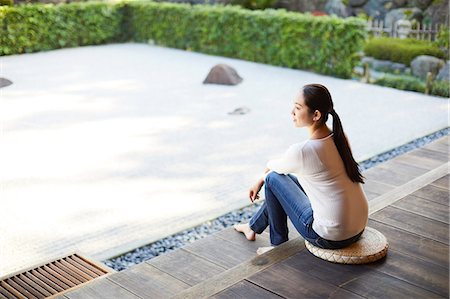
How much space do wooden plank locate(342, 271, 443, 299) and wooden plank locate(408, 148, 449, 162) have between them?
206 centimetres

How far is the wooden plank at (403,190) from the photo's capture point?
3223mm

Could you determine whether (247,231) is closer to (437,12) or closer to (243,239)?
(243,239)

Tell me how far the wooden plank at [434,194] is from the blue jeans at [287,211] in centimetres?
81

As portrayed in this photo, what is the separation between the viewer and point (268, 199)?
2.77 m

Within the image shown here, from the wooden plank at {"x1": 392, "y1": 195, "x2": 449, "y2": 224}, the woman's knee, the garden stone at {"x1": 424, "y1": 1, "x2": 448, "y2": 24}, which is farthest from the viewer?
the garden stone at {"x1": 424, "y1": 1, "x2": 448, "y2": 24}

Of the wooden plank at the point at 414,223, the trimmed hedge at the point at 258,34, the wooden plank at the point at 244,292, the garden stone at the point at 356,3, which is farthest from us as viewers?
the garden stone at the point at 356,3

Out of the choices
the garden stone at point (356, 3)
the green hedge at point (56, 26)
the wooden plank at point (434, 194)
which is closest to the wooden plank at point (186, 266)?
the wooden plank at point (434, 194)

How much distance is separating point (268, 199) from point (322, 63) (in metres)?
5.55

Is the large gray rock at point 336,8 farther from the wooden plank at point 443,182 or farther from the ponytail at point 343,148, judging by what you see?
the ponytail at point 343,148

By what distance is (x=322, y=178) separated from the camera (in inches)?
98.7

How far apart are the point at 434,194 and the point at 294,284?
1299mm

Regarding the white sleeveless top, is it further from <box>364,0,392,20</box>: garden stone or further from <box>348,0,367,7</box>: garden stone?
<box>348,0,367,7</box>: garden stone

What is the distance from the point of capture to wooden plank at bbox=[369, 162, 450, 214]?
322cm

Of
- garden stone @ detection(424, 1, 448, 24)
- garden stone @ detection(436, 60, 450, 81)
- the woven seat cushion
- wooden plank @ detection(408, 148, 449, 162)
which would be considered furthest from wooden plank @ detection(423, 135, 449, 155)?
garden stone @ detection(424, 1, 448, 24)
